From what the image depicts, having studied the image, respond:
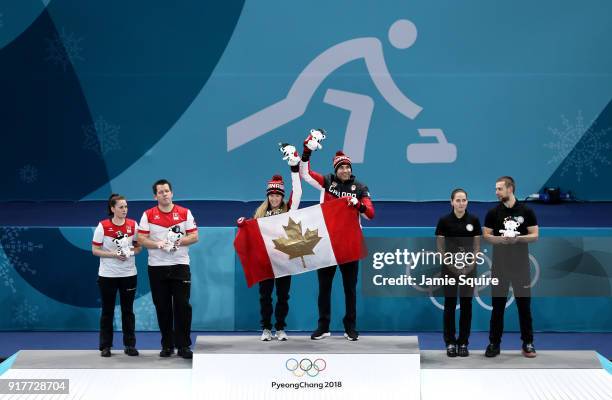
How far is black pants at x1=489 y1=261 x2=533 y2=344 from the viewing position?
8953 mm

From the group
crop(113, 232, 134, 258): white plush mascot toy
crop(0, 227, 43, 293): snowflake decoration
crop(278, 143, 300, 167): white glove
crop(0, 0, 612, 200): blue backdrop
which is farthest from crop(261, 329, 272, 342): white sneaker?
crop(0, 0, 612, 200): blue backdrop

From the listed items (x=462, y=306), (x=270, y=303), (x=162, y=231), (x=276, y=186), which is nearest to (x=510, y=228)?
(x=462, y=306)

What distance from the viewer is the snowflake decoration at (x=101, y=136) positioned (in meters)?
13.9

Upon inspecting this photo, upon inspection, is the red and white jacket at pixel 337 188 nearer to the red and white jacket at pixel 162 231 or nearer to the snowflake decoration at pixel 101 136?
the red and white jacket at pixel 162 231

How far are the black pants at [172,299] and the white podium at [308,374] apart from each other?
46cm

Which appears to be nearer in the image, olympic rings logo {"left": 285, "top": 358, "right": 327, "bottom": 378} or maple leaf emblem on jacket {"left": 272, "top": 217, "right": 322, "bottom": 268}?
olympic rings logo {"left": 285, "top": 358, "right": 327, "bottom": 378}

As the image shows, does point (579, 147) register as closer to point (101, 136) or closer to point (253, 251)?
point (253, 251)

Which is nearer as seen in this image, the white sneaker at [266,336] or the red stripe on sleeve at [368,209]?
the red stripe on sleeve at [368,209]

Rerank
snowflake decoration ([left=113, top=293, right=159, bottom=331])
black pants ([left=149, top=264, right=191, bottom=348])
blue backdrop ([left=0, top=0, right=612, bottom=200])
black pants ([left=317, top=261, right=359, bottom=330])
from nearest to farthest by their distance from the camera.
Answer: black pants ([left=149, top=264, right=191, bottom=348])
black pants ([left=317, top=261, right=359, bottom=330])
snowflake decoration ([left=113, top=293, right=159, bottom=331])
blue backdrop ([left=0, top=0, right=612, bottom=200])

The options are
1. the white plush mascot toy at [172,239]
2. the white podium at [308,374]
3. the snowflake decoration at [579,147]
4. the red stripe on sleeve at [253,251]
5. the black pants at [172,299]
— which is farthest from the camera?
the snowflake decoration at [579,147]

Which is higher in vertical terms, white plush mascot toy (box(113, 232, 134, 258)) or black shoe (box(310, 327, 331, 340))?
white plush mascot toy (box(113, 232, 134, 258))

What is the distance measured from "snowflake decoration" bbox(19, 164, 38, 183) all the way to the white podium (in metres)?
6.64

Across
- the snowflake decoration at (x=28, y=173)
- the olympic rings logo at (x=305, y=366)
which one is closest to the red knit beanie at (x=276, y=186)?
the olympic rings logo at (x=305, y=366)

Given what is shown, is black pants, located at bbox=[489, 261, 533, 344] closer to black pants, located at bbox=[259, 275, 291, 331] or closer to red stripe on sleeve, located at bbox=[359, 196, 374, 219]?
red stripe on sleeve, located at bbox=[359, 196, 374, 219]
